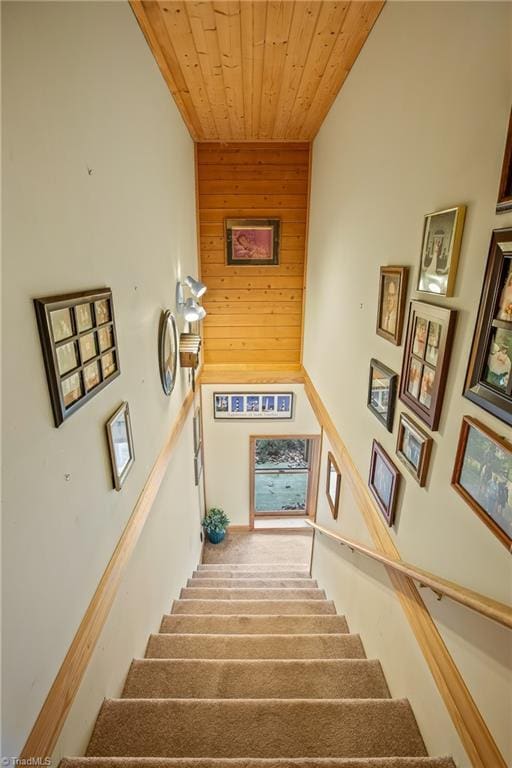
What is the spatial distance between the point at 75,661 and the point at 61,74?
1.87 metres

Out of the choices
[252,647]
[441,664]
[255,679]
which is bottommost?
[252,647]

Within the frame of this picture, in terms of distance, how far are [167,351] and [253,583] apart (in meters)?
2.51

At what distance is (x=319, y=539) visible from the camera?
11.8 ft

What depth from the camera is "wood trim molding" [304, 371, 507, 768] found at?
102cm

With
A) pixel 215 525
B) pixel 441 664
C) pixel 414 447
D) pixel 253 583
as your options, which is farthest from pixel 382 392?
pixel 215 525

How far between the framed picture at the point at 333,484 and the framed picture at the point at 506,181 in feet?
7.38

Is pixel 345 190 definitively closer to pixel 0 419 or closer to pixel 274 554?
pixel 0 419

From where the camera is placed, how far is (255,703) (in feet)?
5.03

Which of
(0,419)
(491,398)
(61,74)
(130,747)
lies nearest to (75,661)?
(130,747)

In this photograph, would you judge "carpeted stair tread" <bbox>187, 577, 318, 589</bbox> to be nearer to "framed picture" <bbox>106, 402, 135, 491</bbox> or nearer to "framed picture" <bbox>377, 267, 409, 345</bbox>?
"framed picture" <bbox>106, 402, 135, 491</bbox>

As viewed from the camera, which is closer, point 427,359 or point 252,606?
point 427,359

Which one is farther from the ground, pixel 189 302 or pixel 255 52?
pixel 255 52

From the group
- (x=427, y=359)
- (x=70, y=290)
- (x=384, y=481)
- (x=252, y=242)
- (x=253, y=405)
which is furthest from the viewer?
(x=253, y=405)

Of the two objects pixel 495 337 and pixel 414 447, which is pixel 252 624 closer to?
pixel 414 447
